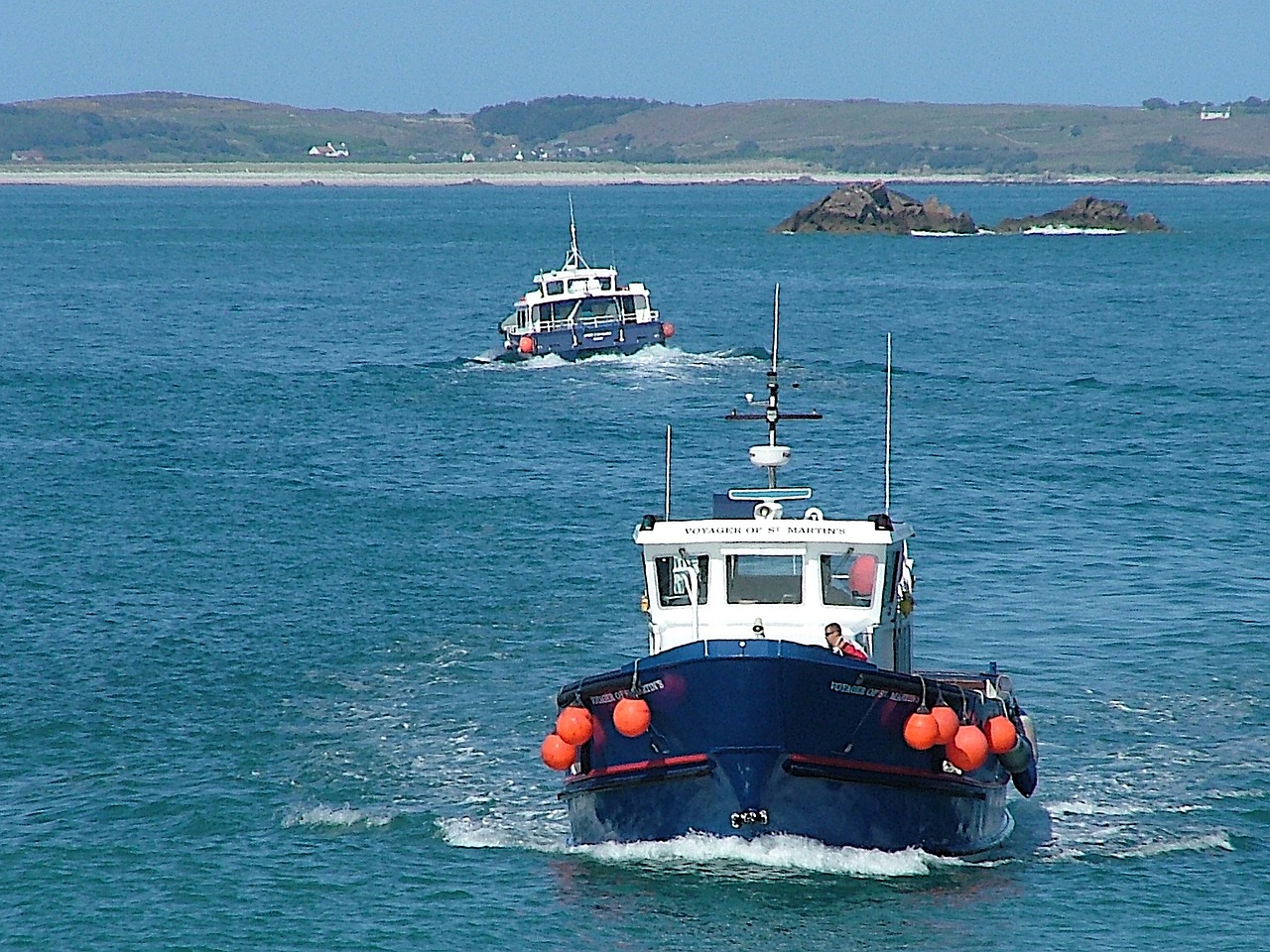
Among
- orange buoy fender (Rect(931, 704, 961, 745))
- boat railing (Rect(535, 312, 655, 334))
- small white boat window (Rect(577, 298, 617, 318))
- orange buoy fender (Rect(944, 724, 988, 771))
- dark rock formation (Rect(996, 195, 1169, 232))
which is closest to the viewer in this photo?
orange buoy fender (Rect(931, 704, 961, 745))

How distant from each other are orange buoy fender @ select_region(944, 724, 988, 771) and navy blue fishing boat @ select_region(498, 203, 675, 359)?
170 ft

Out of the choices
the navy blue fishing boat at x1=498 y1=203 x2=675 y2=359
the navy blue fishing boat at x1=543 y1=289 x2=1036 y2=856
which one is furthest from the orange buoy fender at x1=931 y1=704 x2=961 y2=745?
the navy blue fishing boat at x1=498 y1=203 x2=675 y2=359

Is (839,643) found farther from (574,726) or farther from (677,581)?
(574,726)

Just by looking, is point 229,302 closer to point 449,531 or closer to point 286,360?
point 286,360

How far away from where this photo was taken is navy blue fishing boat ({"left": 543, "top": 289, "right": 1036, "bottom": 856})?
2112 centimetres

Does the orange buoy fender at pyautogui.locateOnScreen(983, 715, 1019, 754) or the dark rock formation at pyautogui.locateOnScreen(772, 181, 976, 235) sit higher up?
the orange buoy fender at pyautogui.locateOnScreen(983, 715, 1019, 754)

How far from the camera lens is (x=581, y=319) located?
74.2 metres

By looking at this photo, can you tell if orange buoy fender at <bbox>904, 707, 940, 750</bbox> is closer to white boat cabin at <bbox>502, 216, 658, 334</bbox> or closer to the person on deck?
the person on deck

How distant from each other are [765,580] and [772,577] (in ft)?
0.29

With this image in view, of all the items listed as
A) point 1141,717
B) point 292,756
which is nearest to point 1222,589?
point 1141,717

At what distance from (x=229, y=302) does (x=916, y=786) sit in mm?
86338

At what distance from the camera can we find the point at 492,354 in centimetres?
7562

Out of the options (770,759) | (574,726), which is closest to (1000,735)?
(770,759)

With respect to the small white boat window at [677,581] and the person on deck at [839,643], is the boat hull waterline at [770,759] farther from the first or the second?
the small white boat window at [677,581]
